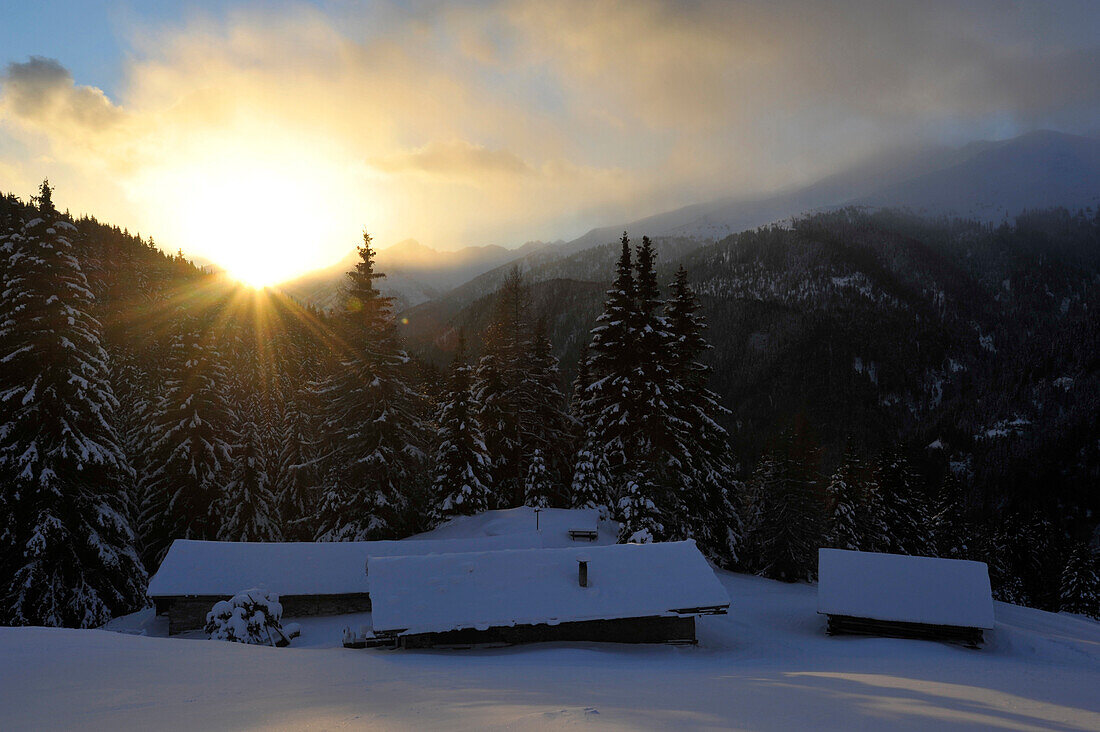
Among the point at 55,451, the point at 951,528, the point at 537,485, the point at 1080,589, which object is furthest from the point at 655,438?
the point at 1080,589

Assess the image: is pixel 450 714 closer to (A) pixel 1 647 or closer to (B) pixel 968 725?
(B) pixel 968 725

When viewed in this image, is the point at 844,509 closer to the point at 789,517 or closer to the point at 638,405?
the point at 789,517

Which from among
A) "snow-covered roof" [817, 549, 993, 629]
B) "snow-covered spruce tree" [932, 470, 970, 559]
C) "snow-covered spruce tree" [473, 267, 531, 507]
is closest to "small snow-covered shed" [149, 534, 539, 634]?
"snow-covered spruce tree" [473, 267, 531, 507]

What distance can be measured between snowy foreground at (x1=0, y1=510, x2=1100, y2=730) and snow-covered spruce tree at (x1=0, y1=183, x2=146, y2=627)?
9733mm

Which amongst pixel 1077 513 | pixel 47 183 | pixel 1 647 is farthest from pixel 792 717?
pixel 1077 513

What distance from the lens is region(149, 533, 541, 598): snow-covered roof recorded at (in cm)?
2214

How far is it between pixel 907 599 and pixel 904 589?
0.52 metres

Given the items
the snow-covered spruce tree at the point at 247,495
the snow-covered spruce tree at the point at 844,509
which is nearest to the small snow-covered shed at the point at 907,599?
the snow-covered spruce tree at the point at 844,509

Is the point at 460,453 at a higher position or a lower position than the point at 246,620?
higher

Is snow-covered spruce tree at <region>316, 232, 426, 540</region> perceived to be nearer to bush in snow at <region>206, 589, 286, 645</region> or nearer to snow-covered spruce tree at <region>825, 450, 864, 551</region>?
bush in snow at <region>206, 589, 286, 645</region>

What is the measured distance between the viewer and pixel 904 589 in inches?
966

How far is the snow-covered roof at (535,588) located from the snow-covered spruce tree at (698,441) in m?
8.26

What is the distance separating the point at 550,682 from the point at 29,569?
68.4 feet

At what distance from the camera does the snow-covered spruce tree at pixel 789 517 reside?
3612 cm
